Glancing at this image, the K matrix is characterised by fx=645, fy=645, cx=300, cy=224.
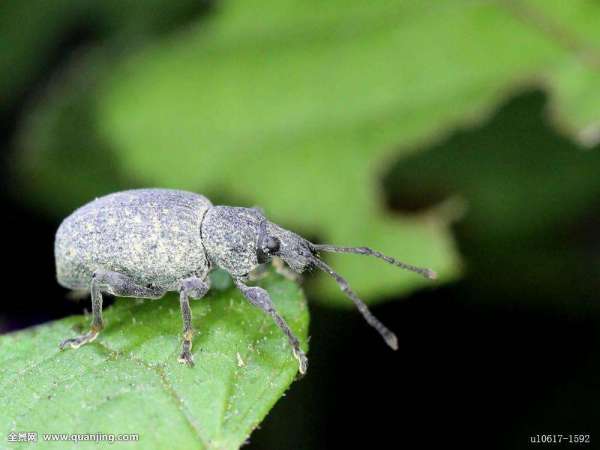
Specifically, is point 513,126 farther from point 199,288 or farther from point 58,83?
point 58,83

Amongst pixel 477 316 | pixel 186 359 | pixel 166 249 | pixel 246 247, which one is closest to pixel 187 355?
pixel 186 359

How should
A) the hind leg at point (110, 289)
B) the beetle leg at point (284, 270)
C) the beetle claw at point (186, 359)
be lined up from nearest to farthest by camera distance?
the beetle claw at point (186, 359) < the hind leg at point (110, 289) < the beetle leg at point (284, 270)

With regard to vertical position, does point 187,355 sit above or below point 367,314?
above

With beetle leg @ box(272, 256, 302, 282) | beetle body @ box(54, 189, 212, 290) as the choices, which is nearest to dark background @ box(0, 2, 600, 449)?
beetle body @ box(54, 189, 212, 290)

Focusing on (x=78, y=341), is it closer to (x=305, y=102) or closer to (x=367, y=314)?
(x=367, y=314)

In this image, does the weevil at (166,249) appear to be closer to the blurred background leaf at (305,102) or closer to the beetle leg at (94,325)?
the beetle leg at (94,325)

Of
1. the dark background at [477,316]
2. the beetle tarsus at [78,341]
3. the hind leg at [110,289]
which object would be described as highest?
the hind leg at [110,289]

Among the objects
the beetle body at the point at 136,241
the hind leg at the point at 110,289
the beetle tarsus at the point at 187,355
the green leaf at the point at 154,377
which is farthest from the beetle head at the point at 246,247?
the beetle tarsus at the point at 187,355
